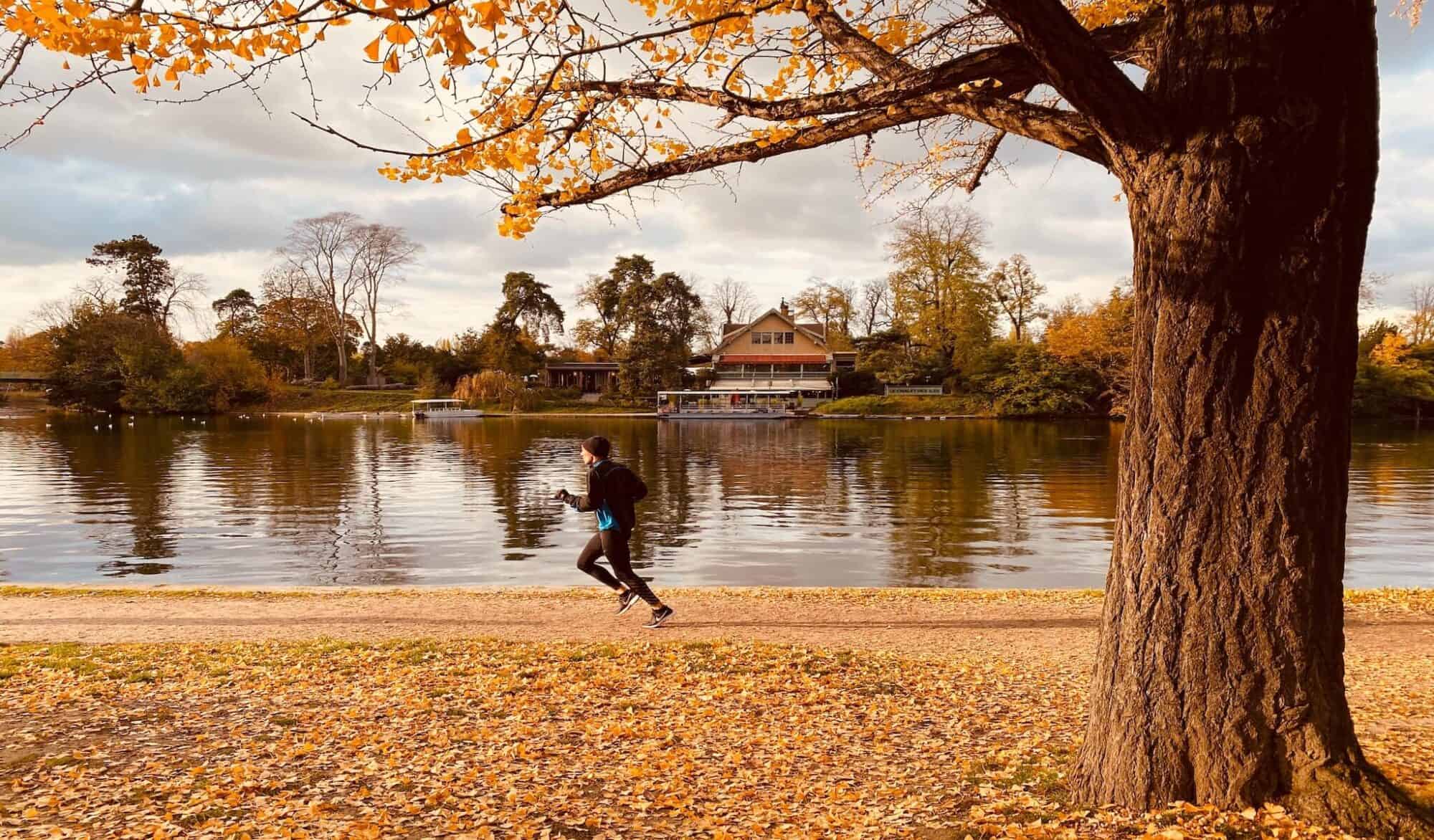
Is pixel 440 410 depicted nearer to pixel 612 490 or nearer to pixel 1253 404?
pixel 612 490

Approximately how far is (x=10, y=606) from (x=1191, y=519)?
512 inches

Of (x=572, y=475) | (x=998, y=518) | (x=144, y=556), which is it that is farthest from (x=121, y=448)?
(x=998, y=518)

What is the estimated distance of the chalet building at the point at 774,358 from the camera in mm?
75375

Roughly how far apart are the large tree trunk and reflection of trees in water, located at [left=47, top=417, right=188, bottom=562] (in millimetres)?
16327

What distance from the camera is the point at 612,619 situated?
31.0 feet

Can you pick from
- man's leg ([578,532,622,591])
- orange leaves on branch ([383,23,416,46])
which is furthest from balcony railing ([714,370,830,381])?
orange leaves on branch ([383,23,416,46])

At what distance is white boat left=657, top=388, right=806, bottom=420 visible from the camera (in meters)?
65.2

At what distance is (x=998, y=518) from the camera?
2025 centimetres

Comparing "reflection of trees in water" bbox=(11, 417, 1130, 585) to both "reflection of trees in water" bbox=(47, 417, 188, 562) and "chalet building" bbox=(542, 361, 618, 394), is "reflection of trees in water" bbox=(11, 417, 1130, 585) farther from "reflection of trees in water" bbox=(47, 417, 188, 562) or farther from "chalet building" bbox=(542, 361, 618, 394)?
"chalet building" bbox=(542, 361, 618, 394)

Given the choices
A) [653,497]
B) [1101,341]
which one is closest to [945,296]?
[1101,341]

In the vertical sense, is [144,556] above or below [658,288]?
below

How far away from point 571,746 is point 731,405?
6596 centimetres

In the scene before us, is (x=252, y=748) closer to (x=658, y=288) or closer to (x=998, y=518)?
(x=998, y=518)

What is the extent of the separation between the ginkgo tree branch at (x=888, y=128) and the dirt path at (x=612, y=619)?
15.5 ft
